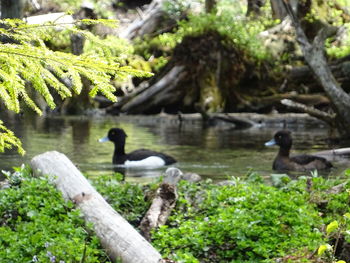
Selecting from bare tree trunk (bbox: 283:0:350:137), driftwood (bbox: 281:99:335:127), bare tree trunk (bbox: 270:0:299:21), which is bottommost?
driftwood (bbox: 281:99:335:127)

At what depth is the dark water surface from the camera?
13992mm

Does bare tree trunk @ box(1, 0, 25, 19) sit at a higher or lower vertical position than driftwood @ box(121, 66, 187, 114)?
higher

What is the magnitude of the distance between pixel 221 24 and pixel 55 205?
864 inches

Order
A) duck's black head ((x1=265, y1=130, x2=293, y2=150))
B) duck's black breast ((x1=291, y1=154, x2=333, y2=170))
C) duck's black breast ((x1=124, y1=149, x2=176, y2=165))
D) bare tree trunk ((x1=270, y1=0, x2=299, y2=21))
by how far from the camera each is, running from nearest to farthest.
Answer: duck's black breast ((x1=291, y1=154, x2=333, y2=170)), duck's black head ((x1=265, y1=130, x2=293, y2=150)), duck's black breast ((x1=124, y1=149, x2=176, y2=165)), bare tree trunk ((x1=270, y1=0, x2=299, y2=21))

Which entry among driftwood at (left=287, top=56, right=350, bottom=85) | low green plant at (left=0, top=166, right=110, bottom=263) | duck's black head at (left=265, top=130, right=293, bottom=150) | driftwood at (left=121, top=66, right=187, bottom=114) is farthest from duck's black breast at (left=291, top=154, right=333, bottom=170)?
driftwood at (left=121, top=66, right=187, bottom=114)

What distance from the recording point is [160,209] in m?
6.96

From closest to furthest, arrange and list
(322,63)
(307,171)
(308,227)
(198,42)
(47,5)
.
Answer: (308,227)
(307,171)
(322,63)
(198,42)
(47,5)

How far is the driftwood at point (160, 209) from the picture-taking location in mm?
6629

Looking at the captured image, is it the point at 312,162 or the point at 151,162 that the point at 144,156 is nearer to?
the point at 151,162

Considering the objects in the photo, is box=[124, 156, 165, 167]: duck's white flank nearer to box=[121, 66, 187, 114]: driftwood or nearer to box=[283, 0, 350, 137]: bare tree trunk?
box=[283, 0, 350, 137]: bare tree trunk

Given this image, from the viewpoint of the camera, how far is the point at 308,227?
238 inches

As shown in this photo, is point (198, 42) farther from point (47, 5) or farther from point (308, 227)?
point (308, 227)

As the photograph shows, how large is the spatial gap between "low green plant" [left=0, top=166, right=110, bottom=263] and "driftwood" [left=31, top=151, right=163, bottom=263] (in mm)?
114

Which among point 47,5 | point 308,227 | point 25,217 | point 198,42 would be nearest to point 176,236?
point 308,227
